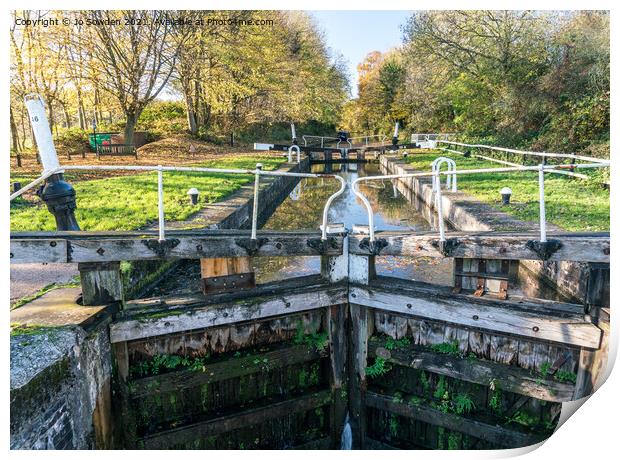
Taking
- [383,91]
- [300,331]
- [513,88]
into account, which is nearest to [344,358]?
[300,331]

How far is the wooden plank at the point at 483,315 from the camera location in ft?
13.4

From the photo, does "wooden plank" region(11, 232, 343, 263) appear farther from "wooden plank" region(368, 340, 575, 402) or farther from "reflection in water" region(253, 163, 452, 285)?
"reflection in water" region(253, 163, 452, 285)

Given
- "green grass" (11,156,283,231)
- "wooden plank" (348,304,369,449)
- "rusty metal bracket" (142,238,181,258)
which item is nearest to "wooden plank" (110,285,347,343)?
"wooden plank" (348,304,369,449)

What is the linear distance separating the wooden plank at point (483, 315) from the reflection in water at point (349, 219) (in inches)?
83.0

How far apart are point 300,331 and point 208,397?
118cm

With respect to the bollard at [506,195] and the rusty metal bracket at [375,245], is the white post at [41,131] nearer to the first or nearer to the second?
the rusty metal bracket at [375,245]

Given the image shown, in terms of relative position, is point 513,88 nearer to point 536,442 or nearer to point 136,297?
point 536,442

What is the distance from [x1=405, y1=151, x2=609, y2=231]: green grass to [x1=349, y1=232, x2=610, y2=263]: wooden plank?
9.43ft

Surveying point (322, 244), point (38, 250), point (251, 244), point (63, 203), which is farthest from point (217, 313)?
point (63, 203)

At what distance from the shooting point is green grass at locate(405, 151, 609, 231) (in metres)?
7.07

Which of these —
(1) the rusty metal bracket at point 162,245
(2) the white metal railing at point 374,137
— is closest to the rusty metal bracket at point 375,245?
(1) the rusty metal bracket at point 162,245

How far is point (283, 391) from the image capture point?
515 centimetres

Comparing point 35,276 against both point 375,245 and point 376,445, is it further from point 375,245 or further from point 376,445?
point 376,445

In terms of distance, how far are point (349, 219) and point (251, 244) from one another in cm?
698
